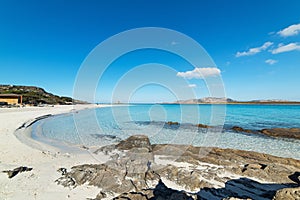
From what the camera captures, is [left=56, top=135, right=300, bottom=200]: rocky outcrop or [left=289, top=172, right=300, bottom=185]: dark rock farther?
[left=289, top=172, right=300, bottom=185]: dark rock

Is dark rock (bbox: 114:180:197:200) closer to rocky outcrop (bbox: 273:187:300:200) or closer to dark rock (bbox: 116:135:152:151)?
rocky outcrop (bbox: 273:187:300:200)

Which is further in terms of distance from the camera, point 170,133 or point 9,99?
point 9,99

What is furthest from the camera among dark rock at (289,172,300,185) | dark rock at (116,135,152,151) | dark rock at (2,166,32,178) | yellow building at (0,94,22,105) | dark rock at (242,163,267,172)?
yellow building at (0,94,22,105)

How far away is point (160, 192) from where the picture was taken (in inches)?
145

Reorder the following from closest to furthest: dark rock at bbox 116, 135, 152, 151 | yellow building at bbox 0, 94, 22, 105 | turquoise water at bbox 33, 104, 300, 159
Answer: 1. dark rock at bbox 116, 135, 152, 151
2. turquoise water at bbox 33, 104, 300, 159
3. yellow building at bbox 0, 94, 22, 105

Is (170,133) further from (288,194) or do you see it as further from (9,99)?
(9,99)

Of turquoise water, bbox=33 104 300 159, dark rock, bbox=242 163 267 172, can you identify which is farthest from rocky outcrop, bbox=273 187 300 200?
turquoise water, bbox=33 104 300 159

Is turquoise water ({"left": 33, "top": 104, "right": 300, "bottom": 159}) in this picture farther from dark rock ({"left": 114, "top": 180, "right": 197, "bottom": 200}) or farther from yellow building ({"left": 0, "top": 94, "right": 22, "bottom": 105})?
yellow building ({"left": 0, "top": 94, "right": 22, "bottom": 105})

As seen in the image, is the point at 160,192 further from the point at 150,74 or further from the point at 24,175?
the point at 150,74

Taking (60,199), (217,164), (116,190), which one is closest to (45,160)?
Result: (60,199)

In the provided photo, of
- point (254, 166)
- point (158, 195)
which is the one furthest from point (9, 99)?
point (254, 166)

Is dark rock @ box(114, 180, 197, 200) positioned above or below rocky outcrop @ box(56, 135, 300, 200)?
above

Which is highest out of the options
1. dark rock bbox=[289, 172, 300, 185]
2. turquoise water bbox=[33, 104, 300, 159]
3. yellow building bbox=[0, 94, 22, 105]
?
yellow building bbox=[0, 94, 22, 105]

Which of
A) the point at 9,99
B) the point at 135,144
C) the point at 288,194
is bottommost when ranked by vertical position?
the point at 135,144
